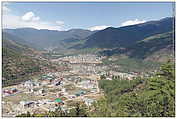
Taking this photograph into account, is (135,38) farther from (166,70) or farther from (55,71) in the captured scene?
(166,70)

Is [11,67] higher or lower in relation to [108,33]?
lower

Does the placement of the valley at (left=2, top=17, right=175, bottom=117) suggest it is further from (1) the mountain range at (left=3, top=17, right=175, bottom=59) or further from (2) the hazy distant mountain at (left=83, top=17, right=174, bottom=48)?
(1) the mountain range at (left=3, top=17, right=175, bottom=59)

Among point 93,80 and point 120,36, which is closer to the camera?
point 93,80

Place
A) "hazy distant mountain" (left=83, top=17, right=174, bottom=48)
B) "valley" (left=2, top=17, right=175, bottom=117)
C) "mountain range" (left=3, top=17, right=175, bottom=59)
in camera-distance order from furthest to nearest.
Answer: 1. "hazy distant mountain" (left=83, top=17, right=174, bottom=48)
2. "mountain range" (left=3, top=17, right=175, bottom=59)
3. "valley" (left=2, top=17, right=175, bottom=117)

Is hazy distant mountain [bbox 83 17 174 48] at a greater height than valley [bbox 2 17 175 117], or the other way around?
hazy distant mountain [bbox 83 17 174 48]

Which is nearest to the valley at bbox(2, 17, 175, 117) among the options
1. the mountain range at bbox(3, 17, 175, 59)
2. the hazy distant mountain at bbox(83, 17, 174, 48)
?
the hazy distant mountain at bbox(83, 17, 174, 48)

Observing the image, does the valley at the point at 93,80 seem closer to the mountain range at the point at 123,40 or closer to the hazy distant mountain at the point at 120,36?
the hazy distant mountain at the point at 120,36

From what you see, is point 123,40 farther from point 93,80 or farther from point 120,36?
point 93,80

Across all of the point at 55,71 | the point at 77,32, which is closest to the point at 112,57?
the point at 55,71

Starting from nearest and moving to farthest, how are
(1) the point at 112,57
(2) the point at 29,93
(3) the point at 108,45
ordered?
1. (2) the point at 29,93
2. (1) the point at 112,57
3. (3) the point at 108,45

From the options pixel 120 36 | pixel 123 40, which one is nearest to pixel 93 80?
pixel 123 40

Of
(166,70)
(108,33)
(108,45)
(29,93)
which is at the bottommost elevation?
(29,93)
